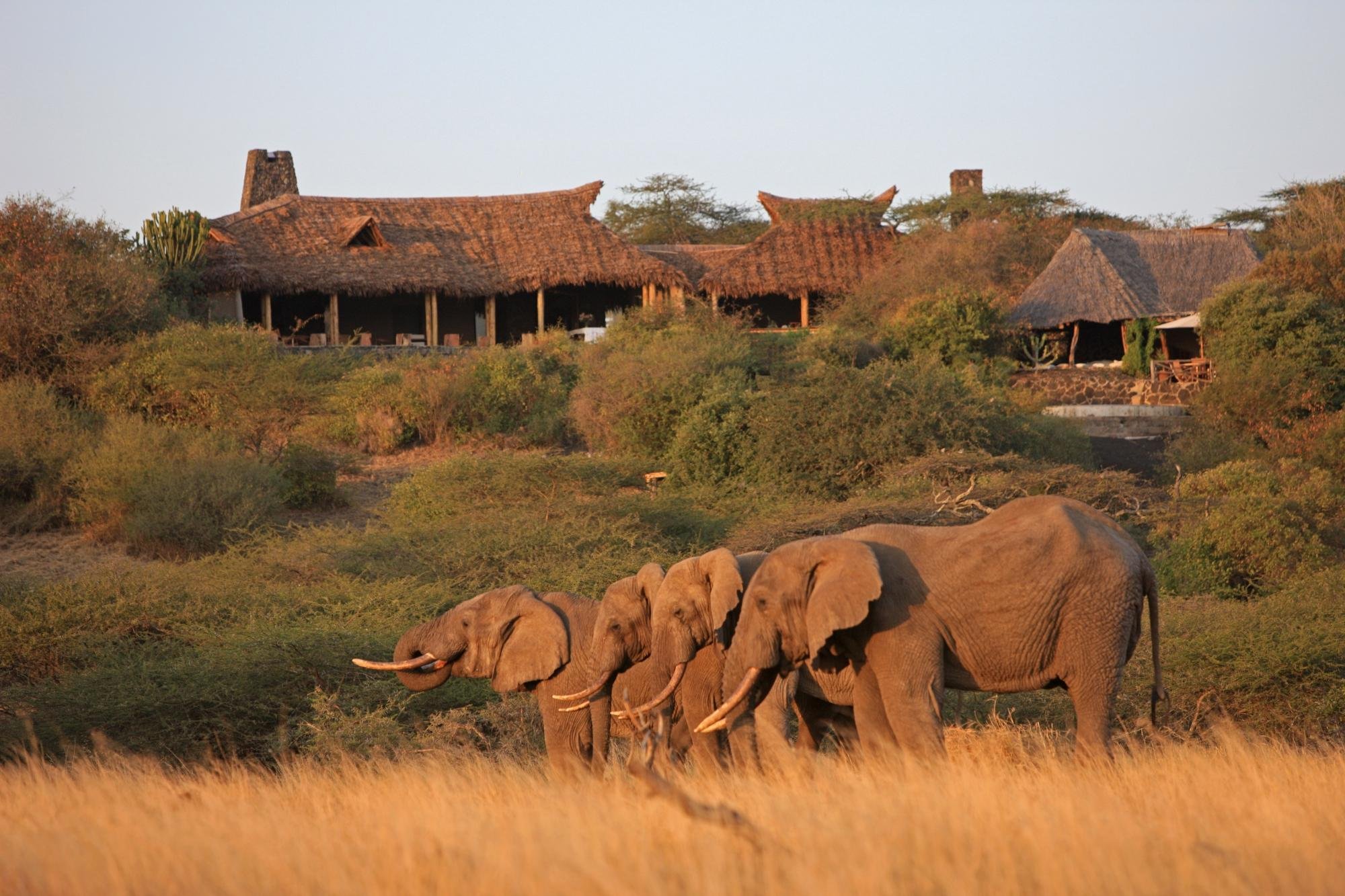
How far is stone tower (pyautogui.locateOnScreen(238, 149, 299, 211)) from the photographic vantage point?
144ft

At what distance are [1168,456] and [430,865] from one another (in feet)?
66.6

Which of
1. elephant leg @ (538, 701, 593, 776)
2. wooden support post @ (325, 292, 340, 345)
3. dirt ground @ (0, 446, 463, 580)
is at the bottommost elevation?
dirt ground @ (0, 446, 463, 580)

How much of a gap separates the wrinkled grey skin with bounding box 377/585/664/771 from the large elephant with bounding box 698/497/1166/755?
1.17 metres

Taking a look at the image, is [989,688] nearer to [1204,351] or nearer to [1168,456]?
[1168,456]

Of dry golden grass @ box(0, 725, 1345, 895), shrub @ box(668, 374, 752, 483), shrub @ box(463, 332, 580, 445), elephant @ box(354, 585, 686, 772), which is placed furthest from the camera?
shrub @ box(463, 332, 580, 445)

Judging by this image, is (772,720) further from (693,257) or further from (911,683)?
(693,257)

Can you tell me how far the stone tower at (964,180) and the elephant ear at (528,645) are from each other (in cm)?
3762

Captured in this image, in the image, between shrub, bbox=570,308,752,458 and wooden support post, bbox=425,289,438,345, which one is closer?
shrub, bbox=570,308,752,458

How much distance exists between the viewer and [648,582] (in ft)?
27.6

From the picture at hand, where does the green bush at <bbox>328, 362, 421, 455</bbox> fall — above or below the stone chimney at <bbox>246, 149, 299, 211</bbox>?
below

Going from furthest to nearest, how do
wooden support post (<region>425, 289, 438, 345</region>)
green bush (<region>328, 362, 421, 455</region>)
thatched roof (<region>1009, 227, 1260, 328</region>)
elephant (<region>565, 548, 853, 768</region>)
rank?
wooden support post (<region>425, 289, 438, 345</region>) → thatched roof (<region>1009, 227, 1260, 328</region>) → green bush (<region>328, 362, 421, 455</region>) → elephant (<region>565, 548, 853, 768</region>)

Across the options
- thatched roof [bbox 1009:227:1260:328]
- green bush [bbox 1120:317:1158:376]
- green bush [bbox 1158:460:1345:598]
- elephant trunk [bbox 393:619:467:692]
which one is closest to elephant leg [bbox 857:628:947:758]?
elephant trunk [bbox 393:619:467:692]

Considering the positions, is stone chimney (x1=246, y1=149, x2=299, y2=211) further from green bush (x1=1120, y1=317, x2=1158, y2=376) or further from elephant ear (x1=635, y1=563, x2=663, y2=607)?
elephant ear (x1=635, y1=563, x2=663, y2=607)

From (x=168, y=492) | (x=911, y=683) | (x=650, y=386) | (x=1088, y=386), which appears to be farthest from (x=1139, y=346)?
(x=911, y=683)
